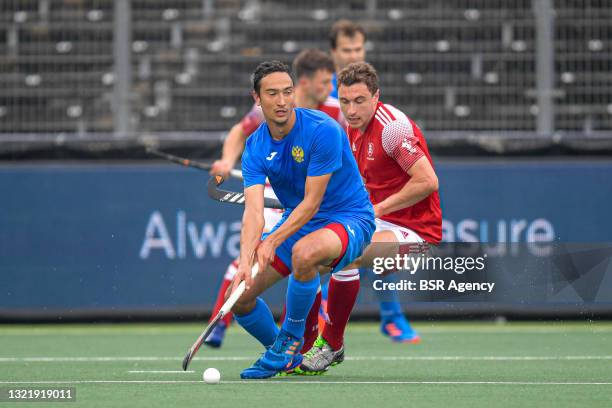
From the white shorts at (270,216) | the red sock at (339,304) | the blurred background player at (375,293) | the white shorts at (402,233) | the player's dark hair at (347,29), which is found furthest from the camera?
the player's dark hair at (347,29)

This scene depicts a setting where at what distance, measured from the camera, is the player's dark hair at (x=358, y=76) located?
6.87 meters

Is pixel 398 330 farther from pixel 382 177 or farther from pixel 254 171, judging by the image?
pixel 254 171

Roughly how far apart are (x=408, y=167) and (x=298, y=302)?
53.3 inches

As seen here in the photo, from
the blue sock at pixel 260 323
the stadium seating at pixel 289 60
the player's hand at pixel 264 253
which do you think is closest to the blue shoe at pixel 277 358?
the blue sock at pixel 260 323

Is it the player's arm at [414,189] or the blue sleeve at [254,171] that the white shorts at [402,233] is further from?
the blue sleeve at [254,171]

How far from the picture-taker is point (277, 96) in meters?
6.00

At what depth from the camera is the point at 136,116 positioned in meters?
11.3

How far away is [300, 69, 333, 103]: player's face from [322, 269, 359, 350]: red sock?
2140 millimetres

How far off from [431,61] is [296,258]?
233 inches

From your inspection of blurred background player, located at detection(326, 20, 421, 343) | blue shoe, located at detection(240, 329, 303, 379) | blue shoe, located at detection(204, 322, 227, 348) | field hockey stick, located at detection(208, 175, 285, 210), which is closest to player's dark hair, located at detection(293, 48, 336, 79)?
blurred background player, located at detection(326, 20, 421, 343)

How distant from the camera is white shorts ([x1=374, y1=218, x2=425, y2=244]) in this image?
7.18 metres

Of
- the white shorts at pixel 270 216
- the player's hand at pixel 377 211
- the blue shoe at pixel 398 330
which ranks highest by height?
the player's hand at pixel 377 211

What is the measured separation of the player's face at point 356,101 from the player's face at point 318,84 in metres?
1.54

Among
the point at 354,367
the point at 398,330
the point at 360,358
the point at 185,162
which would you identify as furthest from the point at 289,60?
the point at 354,367
